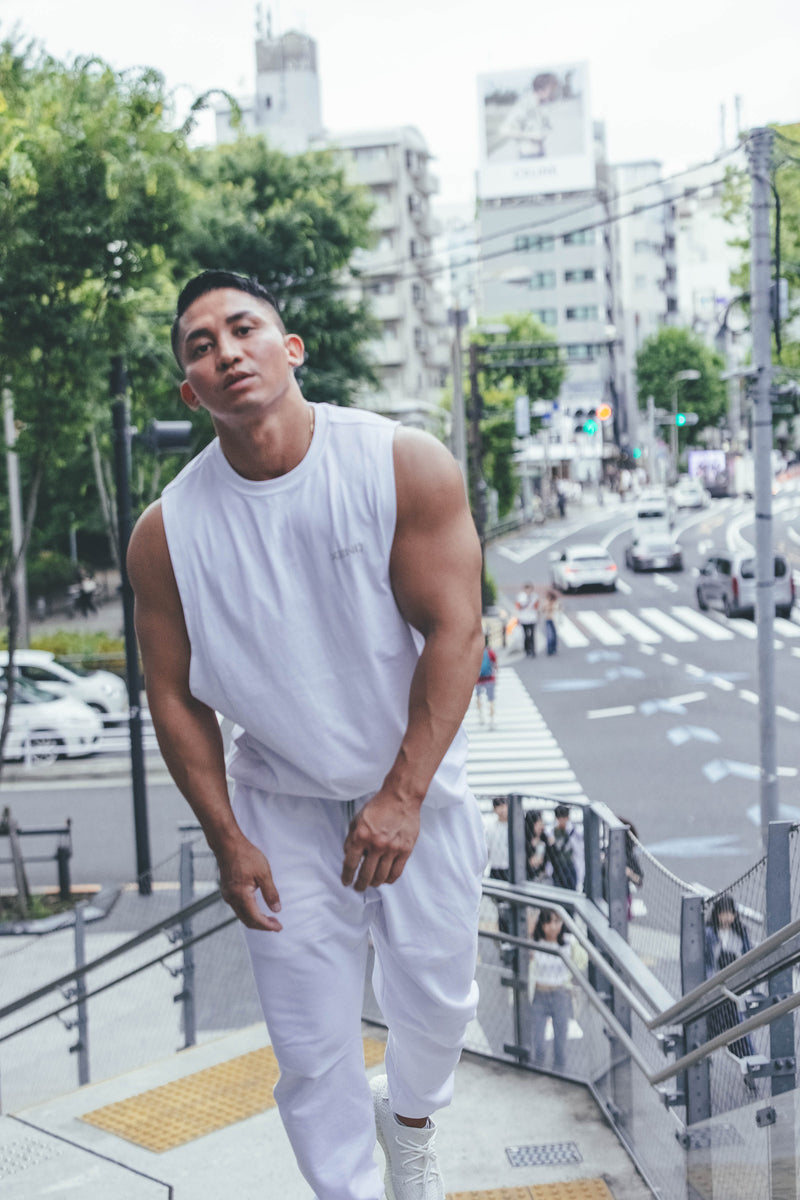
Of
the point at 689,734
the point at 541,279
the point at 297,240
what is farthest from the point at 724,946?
the point at 541,279

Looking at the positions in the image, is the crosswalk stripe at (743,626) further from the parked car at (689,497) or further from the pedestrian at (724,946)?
the parked car at (689,497)

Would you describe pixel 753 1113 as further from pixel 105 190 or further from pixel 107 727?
pixel 107 727

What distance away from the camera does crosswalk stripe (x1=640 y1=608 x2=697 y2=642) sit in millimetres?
28617

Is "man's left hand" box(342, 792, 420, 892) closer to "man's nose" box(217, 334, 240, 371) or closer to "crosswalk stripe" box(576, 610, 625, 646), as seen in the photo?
"man's nose" box(217, 334, 240, 371)

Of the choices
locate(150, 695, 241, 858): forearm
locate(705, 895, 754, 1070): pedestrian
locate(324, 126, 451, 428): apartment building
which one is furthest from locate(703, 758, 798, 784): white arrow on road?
locate(324, 126, 451, 428): apartment building

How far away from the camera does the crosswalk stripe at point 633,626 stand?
2882cm

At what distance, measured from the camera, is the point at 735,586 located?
30.1 m

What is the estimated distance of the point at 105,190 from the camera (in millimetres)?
11094

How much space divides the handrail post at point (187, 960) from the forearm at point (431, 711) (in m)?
4.69

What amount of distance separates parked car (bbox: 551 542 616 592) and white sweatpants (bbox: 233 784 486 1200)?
3444 cm

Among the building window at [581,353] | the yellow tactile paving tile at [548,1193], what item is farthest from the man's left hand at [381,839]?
the building window at [581,353]

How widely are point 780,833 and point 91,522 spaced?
36.2 meters

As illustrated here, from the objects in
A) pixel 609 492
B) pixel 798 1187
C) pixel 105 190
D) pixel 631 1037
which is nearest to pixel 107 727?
pixel 105 190

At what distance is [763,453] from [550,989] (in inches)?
340
